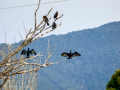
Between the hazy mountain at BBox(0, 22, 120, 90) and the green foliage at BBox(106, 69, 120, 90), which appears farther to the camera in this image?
the hazy mountain at BBox(0, 22, 120, 90)

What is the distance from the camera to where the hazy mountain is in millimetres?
124894

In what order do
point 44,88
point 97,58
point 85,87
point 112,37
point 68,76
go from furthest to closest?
point 112,37
point 97,58
point 68,76
point 85,87
point 44,88

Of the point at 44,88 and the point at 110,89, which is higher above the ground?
the point at 110,89

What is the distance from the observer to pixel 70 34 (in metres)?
180

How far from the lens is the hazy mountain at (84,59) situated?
125 meters

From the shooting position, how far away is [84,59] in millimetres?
155375

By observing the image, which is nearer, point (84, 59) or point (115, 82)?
point (115, 82)

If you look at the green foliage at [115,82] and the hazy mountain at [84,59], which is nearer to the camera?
the green foliage at [115,82]

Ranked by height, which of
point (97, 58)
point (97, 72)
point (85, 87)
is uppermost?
point (97, 58)

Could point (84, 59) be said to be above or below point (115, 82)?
above

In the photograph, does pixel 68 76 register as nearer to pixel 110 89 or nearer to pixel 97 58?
pixel 97 58

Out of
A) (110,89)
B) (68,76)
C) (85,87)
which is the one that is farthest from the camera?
(68,76)

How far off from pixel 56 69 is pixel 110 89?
423 ft

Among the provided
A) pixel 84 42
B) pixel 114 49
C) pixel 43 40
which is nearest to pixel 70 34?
pixel 84 42
